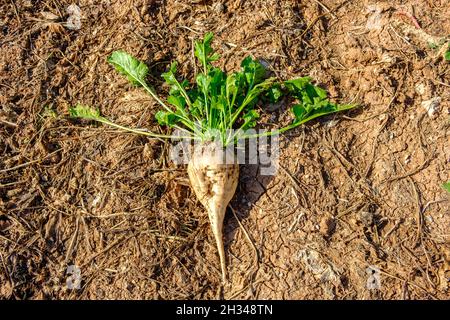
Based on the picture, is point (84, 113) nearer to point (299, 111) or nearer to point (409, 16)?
point (299, 111)

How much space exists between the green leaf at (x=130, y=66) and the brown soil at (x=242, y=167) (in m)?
Answer: 0.13

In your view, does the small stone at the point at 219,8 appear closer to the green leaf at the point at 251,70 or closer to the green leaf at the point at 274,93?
the green leaf at the point at 251,70

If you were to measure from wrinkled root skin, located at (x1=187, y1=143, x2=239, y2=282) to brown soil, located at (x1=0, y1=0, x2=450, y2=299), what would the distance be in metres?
0.10

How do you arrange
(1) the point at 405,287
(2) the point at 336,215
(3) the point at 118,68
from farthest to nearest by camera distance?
(3) the point at 118,68 < (2) the point at 336,215 < (1) the point at 405,287

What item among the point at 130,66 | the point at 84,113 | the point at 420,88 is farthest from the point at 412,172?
the point at 84,113

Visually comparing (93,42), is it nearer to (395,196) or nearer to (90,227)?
(90,227)

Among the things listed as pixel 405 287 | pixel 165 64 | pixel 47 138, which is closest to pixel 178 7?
pixel 165 64

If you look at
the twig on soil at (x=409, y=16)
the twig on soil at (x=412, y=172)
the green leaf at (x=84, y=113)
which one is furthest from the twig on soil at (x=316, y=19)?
the green leaf at (x=84, y=113)

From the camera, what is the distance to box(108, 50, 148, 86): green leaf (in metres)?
2.77

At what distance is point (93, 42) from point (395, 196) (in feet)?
7.13

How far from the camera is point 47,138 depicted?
2.77 metres

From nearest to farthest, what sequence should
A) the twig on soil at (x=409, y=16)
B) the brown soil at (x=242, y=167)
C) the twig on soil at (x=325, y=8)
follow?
1. the brown soil at (x=242, y=167)
2. the twig on soil at (x=409, y=16)
3. the twig on soil at (x=325, y=8)

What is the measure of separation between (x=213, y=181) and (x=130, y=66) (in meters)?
0.88

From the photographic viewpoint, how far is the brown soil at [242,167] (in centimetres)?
251
